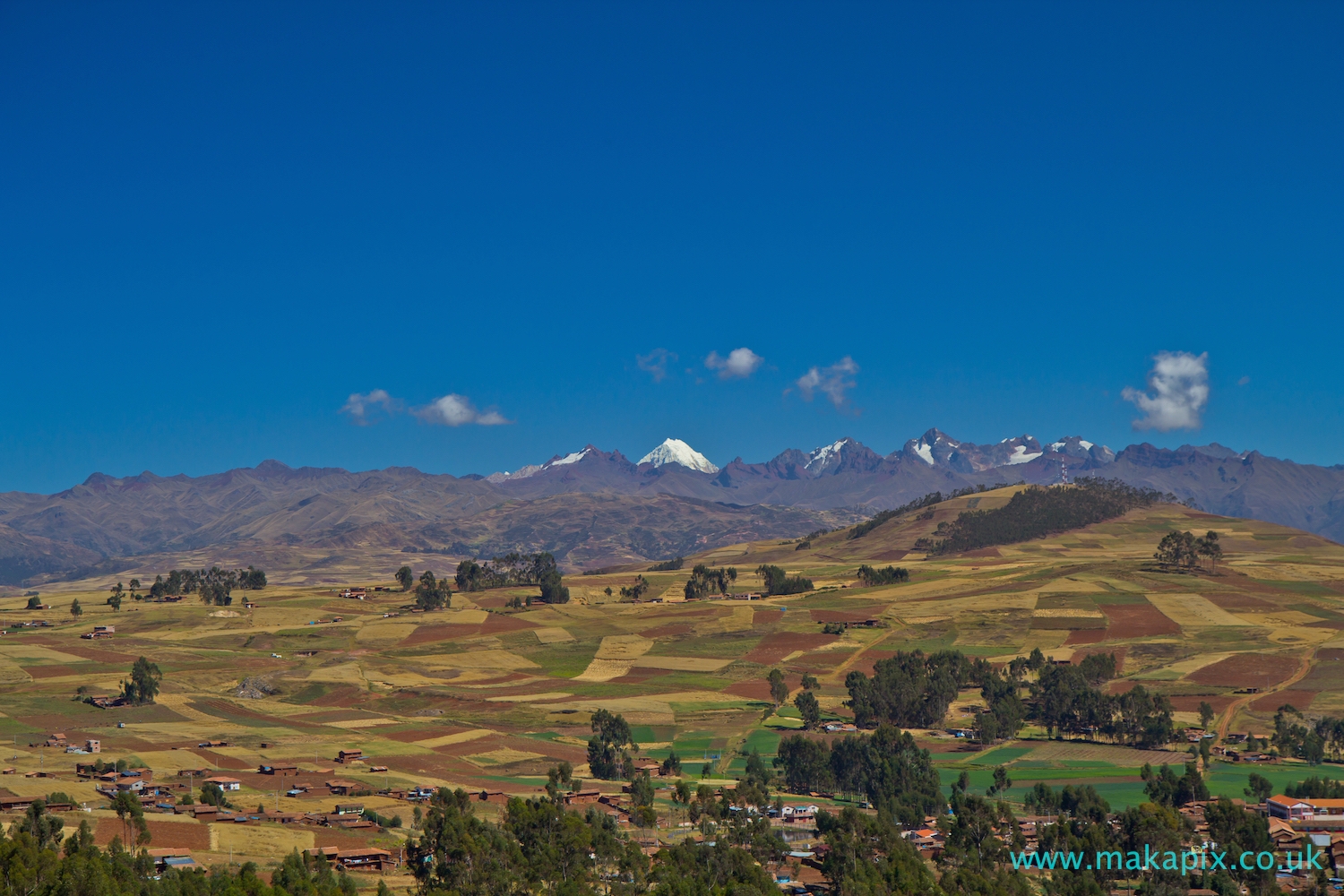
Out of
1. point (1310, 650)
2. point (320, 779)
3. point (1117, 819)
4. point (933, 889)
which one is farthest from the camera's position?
point (1310, 650)

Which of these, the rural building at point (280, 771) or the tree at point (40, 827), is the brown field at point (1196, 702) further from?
the tree at point (40, 827)

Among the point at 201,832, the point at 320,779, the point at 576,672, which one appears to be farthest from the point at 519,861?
the point at 576,672

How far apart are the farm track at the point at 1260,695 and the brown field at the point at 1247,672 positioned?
94cm

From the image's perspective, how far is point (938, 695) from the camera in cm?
15562

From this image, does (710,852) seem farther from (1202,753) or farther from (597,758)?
(1202,753)

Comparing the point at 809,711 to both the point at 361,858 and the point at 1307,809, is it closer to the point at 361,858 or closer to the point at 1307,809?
the point at 1307,809

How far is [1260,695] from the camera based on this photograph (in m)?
156

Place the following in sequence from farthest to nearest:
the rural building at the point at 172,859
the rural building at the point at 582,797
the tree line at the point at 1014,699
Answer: the tree line at the point at 1014,699
the rural building at the point at 582,797
the rural building at the point at 172,859

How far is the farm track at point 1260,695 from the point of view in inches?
5655

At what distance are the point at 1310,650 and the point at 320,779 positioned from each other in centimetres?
13816

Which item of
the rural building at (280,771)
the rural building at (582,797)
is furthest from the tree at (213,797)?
the rural building at (582,797)

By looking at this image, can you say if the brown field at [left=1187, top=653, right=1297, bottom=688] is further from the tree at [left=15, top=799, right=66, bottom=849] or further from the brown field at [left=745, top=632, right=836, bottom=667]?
the tree at [left=15, top=799, right=66, bottom=849]

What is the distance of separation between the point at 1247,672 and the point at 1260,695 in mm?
11856

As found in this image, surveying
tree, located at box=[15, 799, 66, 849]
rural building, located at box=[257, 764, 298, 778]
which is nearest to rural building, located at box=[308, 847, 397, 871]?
tree, located at box=[15, 799, 66, 849]
